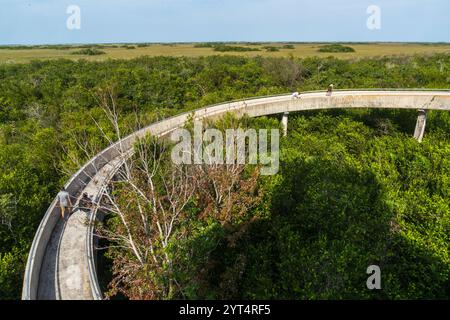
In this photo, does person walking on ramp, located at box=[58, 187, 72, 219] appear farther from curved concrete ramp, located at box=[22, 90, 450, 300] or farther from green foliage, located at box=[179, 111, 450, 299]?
green foliage, located at box=[179, 111, 450, 299]

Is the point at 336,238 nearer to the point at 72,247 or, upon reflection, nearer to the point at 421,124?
the point at 72,247

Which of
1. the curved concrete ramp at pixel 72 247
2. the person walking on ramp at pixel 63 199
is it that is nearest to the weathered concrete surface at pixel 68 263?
the curved concrete ramp at pixel 72 247

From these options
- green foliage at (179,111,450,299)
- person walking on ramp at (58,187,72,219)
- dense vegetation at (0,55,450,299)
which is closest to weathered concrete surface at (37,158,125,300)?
person walking on ramp at (58,187,72,219)

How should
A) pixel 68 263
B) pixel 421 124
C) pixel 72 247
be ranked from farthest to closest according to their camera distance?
pixel 421 124
pixel 72 247
pixel 68 263

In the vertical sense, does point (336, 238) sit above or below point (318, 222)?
below

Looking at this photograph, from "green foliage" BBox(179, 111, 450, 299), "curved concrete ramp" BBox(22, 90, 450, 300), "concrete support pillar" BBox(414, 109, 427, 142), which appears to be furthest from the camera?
"concrete support pillar" BBox(414, 109, 427, 142)

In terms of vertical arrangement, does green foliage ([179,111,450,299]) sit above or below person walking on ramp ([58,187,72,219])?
below

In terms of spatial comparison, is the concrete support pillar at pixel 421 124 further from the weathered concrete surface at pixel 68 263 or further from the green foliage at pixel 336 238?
the weathered concrete surface at pixel 68 263

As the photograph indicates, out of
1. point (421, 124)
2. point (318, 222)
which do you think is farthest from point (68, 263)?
point (421, 124)

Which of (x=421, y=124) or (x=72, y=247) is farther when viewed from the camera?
(x=421, y=124)

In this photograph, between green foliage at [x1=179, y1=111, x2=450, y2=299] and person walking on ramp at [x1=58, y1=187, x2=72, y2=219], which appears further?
person walking on ramp at [x1=58, y1=187, x2=72, y2=219]
